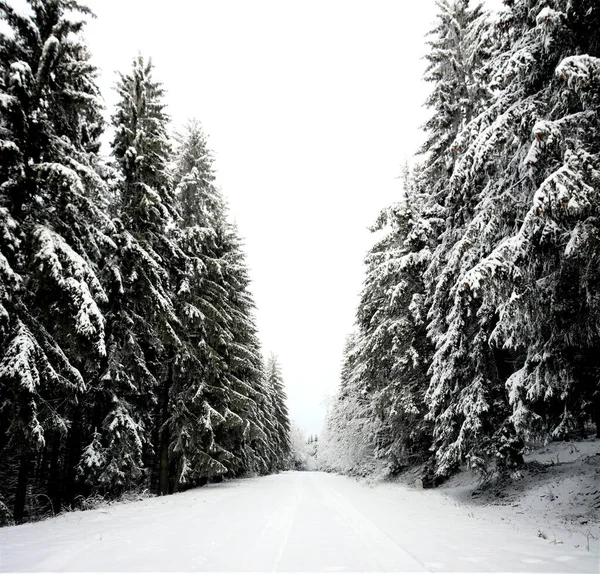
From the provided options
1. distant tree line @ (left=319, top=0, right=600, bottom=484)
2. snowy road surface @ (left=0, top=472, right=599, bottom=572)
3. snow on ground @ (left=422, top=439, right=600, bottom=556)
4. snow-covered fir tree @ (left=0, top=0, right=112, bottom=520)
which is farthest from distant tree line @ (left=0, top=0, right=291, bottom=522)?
snow on ground @ (left=422, top=439, right=600, bottom=556)

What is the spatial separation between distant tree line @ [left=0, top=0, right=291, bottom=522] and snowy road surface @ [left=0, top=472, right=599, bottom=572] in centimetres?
261

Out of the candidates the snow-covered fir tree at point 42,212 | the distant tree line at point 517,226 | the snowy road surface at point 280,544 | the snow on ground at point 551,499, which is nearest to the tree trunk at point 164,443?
the snowy road surface at point 280,544

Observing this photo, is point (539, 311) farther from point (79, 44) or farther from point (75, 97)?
point (79, 44)

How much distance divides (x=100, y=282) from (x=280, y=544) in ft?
31.7

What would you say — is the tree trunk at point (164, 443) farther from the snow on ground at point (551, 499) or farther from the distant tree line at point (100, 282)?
the snow on ground at point (551, 499)

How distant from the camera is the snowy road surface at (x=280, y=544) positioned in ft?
15.2

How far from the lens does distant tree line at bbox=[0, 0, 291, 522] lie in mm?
7711

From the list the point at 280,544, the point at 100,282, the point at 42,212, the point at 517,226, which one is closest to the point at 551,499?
the point at 517,226

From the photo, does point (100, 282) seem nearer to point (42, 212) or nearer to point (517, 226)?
point (42, 212)

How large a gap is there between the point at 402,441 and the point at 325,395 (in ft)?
47.0

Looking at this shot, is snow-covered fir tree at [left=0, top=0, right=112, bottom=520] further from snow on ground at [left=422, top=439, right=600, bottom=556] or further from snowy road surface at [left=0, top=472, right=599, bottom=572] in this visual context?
snow on ground at [left=422, top=439, right=600, bottom=556]

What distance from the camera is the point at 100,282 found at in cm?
1184

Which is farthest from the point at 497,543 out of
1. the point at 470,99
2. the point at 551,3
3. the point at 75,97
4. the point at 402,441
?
the point at 470,99

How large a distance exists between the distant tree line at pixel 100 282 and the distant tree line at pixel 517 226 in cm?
879
